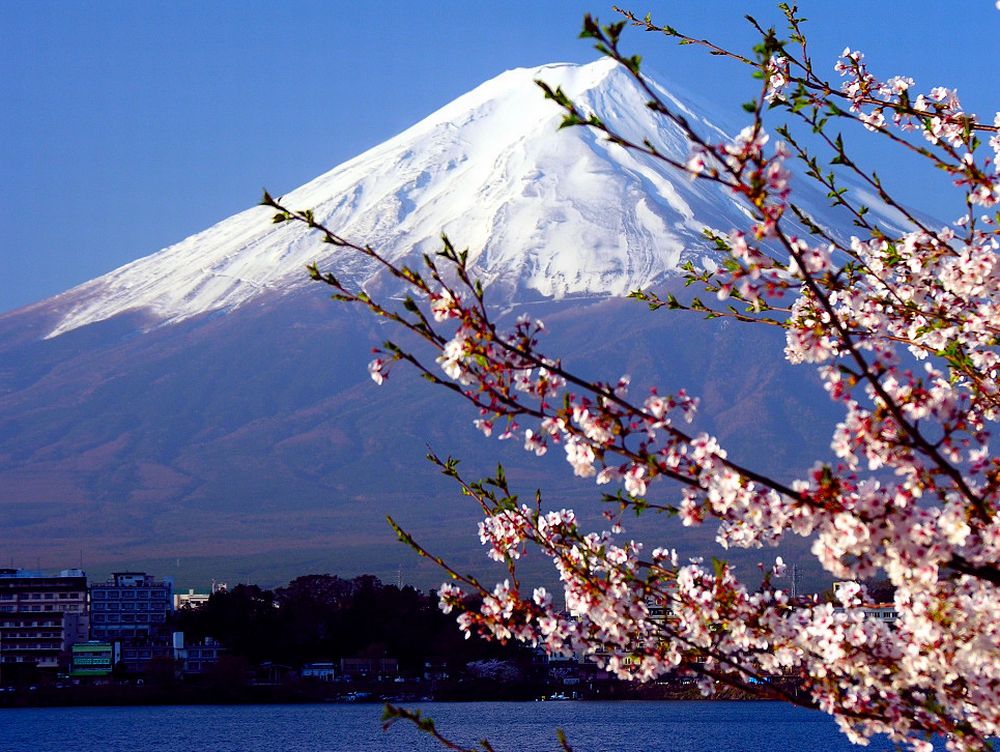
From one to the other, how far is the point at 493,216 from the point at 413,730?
101946 mm

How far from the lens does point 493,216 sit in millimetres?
159000

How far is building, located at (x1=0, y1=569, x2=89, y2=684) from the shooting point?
82625mm

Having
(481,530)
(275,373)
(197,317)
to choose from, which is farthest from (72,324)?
(481,530)

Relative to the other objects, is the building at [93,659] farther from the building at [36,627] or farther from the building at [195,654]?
the building at [195,654]

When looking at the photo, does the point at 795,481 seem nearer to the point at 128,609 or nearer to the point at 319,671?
the point at 319,671

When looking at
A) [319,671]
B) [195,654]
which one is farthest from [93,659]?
[319,671]

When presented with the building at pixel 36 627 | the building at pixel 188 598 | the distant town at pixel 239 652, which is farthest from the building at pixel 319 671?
the building at pixel 188 598

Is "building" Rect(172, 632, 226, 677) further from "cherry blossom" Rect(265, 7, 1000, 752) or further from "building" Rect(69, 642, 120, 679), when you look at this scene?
"cherry blossom" Rect(265, 7, 1000, 752)

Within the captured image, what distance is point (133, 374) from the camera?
483ft

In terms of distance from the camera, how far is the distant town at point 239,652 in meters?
76.8

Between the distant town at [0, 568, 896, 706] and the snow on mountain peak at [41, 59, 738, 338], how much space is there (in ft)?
198

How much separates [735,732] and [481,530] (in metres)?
52.9

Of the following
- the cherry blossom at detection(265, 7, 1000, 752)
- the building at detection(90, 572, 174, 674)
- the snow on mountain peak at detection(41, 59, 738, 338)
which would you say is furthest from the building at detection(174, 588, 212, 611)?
the cherry blossom at detection(265, 7, 1000, 752)

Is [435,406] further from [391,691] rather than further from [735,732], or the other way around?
[735,732]
